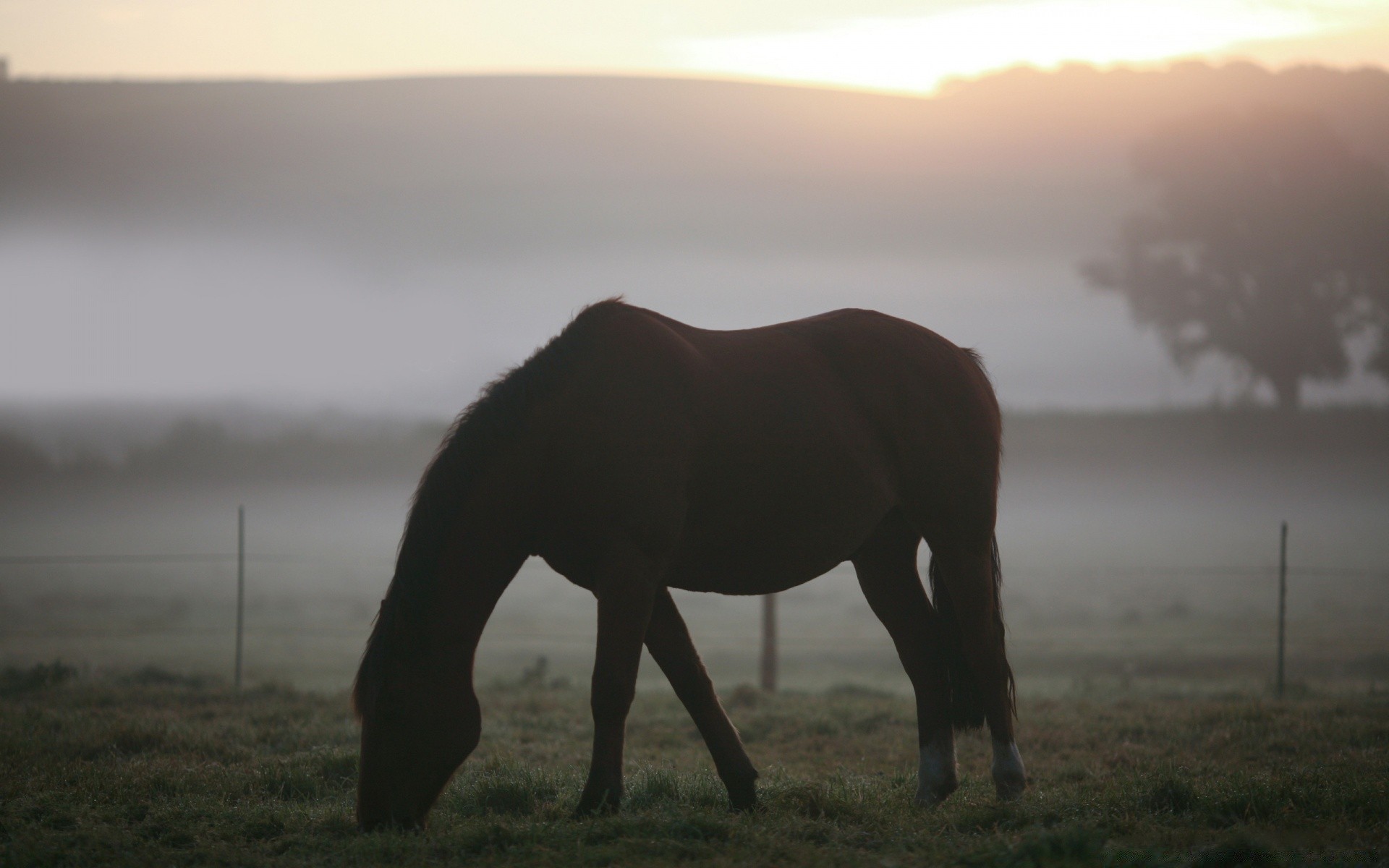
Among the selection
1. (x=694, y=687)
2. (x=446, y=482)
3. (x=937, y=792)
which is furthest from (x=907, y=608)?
(x=446, y=482)

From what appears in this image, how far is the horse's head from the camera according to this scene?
4031 millimetres

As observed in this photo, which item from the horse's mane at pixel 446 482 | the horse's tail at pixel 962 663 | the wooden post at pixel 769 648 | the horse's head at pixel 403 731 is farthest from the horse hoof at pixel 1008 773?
the wooden post at pixel 769 648

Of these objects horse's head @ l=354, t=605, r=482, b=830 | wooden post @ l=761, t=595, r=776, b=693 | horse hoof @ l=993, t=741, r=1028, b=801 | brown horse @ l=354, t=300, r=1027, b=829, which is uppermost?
brown horse @ l=354, t=300, r=1027, b=829

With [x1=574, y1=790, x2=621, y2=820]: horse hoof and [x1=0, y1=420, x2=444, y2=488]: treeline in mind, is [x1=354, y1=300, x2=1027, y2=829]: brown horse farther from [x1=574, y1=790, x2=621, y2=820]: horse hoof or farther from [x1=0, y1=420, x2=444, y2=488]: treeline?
[x1=0, y1=420, x2=444, y2=488]: treeline

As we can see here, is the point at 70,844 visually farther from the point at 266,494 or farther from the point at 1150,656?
the point at 266,494

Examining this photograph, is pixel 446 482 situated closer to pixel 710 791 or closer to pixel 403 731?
pixel 403 731

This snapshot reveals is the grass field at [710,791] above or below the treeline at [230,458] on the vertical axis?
below

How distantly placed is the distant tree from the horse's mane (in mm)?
35252

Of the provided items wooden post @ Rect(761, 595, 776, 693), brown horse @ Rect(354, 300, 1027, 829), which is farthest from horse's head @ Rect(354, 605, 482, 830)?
wooden post @ Rect(761, 595, 776, 693)

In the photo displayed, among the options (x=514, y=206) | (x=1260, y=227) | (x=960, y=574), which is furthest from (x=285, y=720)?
(x=514, y=206)

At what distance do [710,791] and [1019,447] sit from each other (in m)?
30.9

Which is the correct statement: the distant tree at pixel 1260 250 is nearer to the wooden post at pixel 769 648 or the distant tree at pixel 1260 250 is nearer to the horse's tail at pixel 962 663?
the wooden post at pixel 769 648

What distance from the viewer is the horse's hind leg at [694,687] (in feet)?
15.0

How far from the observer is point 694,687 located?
467 centimetres
